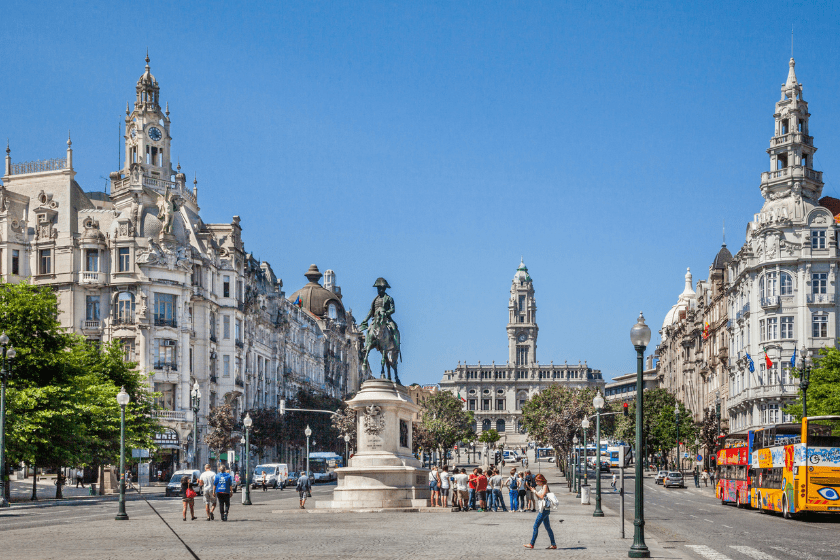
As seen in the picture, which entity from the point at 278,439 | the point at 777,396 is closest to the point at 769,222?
Answer: the point at 777,396

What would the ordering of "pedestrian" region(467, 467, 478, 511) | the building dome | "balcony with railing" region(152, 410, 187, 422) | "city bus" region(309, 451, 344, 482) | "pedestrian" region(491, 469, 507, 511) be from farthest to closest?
the building dome
"city bus" region(309, 451, 344, 482)
"balcony with railing" region(152, 410, 187, 422)
"pedestrian" region(491, 469, 507, 511)
"pedestrian" region(467, 467, 478, 511)

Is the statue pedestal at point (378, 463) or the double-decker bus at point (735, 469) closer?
the statue pedestal at point (378, 463)

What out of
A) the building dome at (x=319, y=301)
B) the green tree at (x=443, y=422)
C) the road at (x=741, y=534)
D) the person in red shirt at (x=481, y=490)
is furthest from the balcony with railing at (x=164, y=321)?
the building dome at (x=319, y=301)

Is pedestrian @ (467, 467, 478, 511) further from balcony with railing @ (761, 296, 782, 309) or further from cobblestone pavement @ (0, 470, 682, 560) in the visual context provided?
balcony with railing @ (761, 296, 782, 309)

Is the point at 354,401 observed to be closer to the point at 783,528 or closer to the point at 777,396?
the point at 783,528

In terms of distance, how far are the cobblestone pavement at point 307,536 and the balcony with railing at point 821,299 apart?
53.1 metres

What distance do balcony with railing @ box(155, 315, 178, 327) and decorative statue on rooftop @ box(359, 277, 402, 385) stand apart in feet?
153

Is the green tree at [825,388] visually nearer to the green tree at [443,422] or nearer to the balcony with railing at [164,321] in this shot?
the balcony with railing at [164,321]

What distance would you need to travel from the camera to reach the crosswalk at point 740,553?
955 inches

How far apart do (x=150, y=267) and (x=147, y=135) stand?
13.9 metres

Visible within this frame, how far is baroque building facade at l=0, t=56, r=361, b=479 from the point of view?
8900 cm

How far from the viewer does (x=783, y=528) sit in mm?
35625

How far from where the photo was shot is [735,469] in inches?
2082

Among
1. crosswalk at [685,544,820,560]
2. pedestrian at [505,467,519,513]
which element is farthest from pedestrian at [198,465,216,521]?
crosswalk at [685,544,820,560]
